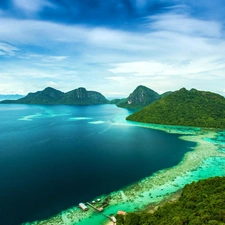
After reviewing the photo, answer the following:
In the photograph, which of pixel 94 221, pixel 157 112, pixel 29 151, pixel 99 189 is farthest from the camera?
pixel 157 112

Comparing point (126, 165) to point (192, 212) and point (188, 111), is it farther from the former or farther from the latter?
point (188, 111)

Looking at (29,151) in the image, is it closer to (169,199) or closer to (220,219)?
(169,199)

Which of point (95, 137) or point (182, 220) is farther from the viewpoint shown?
point (95, 137)

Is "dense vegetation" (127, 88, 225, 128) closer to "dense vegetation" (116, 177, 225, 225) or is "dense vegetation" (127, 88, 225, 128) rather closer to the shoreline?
the shoreline

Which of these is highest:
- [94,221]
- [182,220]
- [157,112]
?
[157,112]

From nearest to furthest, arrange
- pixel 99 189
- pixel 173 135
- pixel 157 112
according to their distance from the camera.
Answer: pixel 99 189 → pixel 173 135 → pixel 157 112

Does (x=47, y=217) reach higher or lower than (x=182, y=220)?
lower

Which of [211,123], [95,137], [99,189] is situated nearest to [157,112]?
[211,123]

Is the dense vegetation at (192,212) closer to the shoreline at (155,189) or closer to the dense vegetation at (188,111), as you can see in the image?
the shoreline at (155,189)
